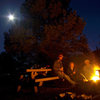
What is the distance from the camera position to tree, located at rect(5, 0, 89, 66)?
28.1 ft

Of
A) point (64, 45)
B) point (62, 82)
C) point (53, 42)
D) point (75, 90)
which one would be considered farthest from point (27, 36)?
point (75, 90)

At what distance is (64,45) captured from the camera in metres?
8.99

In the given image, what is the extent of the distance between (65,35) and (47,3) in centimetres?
259

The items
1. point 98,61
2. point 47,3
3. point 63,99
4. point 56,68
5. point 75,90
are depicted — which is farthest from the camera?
point 98,61

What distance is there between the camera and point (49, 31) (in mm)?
8383

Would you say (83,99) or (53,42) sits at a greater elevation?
(53,42)

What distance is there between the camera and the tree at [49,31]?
8558mm

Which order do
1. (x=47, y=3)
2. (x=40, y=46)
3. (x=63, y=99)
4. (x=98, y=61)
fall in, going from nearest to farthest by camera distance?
(x=63, y=99), (x=40, y=46), (x=47, y=3), (x=98, y=61)

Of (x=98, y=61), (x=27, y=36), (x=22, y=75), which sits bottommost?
(x=22, y=75)

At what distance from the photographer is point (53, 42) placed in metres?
8.62

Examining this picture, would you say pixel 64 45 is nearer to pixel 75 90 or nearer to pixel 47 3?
pixel 47 3

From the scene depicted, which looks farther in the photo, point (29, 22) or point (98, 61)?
point (98, 61)

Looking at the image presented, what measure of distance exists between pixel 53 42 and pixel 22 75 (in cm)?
349

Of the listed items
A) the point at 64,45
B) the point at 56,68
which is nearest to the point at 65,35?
the point at 64,45
